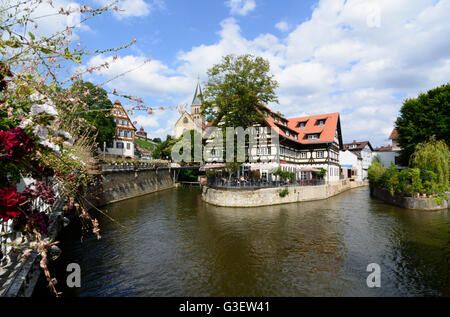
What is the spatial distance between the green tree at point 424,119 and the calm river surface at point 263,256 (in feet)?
59.9

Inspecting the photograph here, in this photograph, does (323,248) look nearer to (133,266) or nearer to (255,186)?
(133,266)

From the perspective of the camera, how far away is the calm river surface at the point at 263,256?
8070mm

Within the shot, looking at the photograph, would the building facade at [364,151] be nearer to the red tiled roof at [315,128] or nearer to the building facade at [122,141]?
the red tiled roof at [315,128]

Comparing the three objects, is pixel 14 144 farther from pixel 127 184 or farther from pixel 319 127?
pixel 319 127

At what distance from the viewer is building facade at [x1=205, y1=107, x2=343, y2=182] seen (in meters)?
30.3

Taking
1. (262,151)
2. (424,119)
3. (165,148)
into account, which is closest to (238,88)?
(262,151)

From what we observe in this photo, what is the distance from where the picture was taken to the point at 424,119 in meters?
31.8

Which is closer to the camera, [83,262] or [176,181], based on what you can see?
[83,262]

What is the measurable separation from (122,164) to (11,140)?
97.5 ft

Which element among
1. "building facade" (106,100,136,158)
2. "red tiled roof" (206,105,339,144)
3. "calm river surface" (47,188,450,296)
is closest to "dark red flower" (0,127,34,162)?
"calm river surface" (47,188,450,296)

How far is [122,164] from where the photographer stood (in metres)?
29.5
